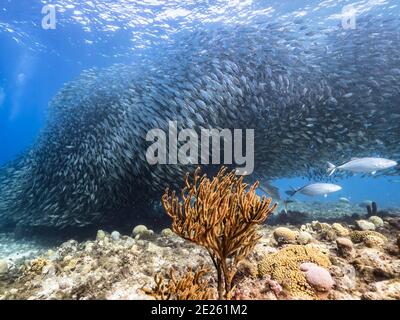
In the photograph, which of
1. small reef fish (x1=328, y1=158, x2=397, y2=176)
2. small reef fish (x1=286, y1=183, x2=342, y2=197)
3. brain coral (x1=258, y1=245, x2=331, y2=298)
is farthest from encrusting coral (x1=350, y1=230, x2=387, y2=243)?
small reef fish (x1=286, y1=183, x2=342, y2=197)

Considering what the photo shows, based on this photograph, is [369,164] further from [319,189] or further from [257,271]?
[257,271]

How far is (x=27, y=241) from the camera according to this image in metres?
10.5

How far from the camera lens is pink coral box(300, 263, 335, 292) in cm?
383

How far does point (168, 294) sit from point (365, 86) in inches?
430

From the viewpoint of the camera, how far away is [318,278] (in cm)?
388

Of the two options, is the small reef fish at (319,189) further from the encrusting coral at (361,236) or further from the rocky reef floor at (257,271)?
the encrusting coral at (361,236)

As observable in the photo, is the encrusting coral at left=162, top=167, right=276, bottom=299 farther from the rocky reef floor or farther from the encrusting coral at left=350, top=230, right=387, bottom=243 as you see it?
the encrusting coral at left=350, top=230, right=387, bottom=243

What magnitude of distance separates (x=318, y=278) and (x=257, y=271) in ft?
3.01

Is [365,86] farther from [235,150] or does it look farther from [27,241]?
[27,241]

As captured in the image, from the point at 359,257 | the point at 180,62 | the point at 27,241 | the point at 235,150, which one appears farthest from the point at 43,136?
the point at 359,257

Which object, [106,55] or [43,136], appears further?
[106,55]

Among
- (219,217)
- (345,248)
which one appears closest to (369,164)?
(345,248)

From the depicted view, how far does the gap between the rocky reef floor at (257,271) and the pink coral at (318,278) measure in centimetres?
1
